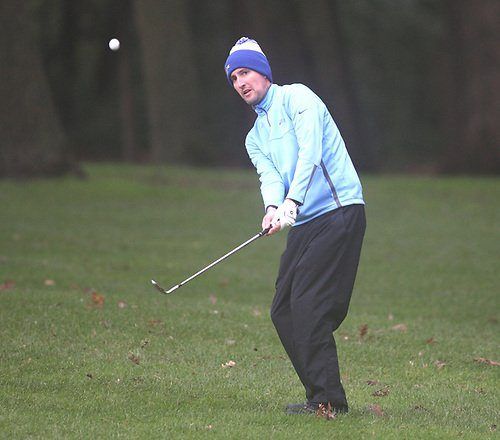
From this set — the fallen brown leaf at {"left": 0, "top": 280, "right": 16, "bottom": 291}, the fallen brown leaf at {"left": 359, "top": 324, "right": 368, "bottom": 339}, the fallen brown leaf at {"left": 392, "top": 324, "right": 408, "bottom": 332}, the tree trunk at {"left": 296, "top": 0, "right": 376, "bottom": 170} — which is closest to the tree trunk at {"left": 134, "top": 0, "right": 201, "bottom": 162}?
the tree trunk at {"left": 296, "top": 0, "right": 376, "bottom": 170}

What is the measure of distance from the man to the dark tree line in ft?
45.8

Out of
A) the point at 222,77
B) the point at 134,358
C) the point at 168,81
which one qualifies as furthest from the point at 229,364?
the point at 222,77

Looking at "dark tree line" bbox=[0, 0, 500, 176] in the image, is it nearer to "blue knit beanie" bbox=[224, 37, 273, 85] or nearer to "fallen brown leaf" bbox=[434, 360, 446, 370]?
"fallen brown leaf" bbox=[434, 360, 446, 370]

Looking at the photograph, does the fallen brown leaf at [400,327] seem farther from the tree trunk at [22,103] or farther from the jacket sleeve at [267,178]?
the tree trunk at [22,103]

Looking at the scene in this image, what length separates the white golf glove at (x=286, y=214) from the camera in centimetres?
553

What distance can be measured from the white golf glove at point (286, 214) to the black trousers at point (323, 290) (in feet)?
0.85

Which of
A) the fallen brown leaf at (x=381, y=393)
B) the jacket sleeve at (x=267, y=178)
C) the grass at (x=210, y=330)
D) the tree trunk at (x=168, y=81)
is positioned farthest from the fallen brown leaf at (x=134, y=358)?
the tree trunk at (x=168, y=81)

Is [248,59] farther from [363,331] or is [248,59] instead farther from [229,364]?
[363,331]

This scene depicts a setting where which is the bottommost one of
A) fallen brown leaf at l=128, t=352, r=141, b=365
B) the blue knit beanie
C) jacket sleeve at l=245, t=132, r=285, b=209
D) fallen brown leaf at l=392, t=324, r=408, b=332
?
fallen brown leaf at l=392, t=324, r=408, b=332

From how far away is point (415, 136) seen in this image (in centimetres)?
4294

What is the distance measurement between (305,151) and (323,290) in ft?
2.42

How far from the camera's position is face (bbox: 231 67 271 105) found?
19.2 ft

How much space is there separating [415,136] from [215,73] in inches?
360

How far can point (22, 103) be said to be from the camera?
1930cm
